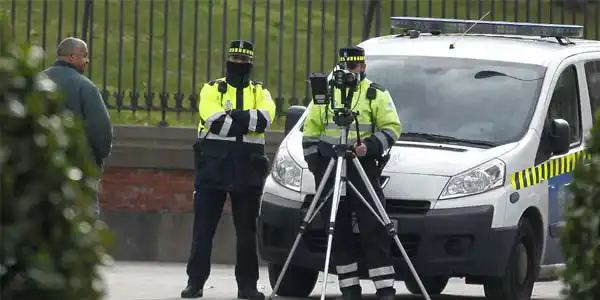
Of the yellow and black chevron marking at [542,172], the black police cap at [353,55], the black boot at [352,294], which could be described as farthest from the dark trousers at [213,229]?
the yellow and black chevron marking at [542,172]

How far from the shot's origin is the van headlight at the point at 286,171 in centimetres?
1075

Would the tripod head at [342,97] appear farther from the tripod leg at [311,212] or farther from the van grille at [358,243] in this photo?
the van grille at [358,243]

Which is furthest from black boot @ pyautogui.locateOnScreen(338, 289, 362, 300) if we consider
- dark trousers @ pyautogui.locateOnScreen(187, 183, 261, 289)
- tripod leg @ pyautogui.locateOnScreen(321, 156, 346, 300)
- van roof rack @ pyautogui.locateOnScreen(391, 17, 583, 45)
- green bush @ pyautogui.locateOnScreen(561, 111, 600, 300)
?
green bush @ pyautogui.locateOnScreen(561, 111, 600, 300)

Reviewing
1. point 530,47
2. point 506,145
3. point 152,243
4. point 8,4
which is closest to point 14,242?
point 506,145

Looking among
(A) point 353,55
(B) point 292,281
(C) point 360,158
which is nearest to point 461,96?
(A) point 353,55

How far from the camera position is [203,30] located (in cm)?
1542

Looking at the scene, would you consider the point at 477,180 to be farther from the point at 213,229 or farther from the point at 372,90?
the point at 213,229

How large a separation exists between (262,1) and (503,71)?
4.41 meters

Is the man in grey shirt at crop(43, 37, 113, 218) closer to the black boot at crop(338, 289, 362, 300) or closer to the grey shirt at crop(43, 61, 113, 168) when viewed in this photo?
the grey shirt at crop(43, 61, 113, 168)

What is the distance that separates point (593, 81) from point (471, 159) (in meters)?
1.85

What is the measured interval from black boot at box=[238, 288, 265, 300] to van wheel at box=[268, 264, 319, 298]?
12 centimetres

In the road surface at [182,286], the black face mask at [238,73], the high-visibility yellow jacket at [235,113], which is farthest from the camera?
the road surface at [182,286]

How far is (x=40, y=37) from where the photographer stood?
15172 mm

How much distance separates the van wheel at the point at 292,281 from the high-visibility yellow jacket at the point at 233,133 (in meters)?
0.61
